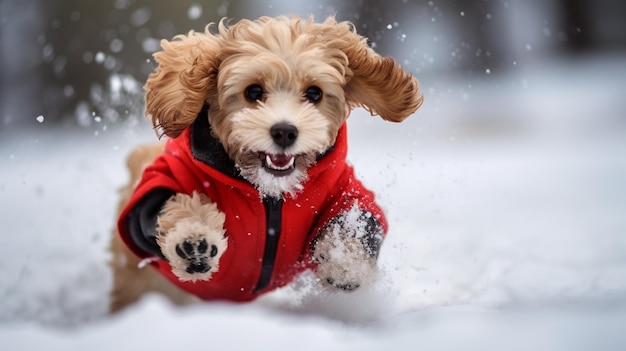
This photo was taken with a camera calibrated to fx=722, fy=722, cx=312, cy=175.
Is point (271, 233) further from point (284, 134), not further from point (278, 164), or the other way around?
point (284, 134)

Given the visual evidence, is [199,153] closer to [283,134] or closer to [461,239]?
[283,134]

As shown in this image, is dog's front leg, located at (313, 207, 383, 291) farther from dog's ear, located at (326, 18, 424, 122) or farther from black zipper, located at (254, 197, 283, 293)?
dog's ear, located at (326, 18, 424, 122)

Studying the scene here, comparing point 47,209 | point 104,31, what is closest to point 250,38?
point 47,209

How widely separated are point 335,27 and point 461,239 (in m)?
2.13

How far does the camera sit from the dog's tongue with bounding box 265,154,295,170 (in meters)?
2.93

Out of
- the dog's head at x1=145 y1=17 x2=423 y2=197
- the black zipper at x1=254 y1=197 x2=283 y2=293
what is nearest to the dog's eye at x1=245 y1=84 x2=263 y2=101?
the dog's head at x1=145 y1=17 x2=423 y2=197

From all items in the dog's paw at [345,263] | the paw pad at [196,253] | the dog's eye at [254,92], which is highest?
the dog's eye at [254,92]

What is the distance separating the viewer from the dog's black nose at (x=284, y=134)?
2770mm

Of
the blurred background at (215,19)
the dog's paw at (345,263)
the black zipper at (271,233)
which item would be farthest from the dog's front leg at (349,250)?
the blurred background at (215,19)

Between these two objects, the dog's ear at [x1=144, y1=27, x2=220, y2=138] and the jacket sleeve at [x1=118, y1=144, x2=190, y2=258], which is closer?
Answer: the dog's ear at [x1=144, y1=27, x2=220, y2=138]

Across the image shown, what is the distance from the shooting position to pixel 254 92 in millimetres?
2934

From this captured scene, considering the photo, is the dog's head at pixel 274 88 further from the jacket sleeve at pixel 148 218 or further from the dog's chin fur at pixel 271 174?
the jacket sleeve at pixel 148 218

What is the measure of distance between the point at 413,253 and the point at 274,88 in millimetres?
1850

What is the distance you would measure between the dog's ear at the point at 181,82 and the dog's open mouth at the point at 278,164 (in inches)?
14.9
